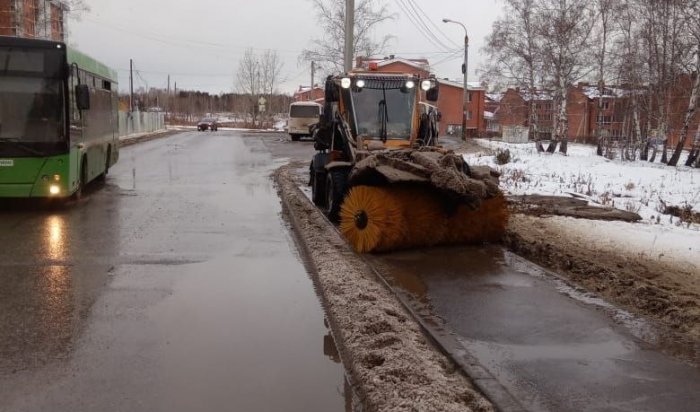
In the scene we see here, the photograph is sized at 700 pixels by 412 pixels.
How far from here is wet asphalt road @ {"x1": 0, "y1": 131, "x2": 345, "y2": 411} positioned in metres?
4.27

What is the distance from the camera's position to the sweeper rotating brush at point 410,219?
26.8 feet

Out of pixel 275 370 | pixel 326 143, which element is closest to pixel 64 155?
pixel 326 143

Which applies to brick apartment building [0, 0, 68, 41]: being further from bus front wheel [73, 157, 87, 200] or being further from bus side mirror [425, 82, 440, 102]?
bus side mirror [425, 82, 440, 102]

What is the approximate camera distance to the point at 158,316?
588 cm

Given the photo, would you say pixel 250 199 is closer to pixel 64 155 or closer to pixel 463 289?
pixel 64 155

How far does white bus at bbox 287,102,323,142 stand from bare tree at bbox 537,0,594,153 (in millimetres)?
16407

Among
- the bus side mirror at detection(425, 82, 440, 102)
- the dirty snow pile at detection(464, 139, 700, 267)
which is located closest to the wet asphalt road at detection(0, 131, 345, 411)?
Result: the bus side mirror at detection(425, 82, 440, 102)

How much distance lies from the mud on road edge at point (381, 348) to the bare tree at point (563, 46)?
28104mm

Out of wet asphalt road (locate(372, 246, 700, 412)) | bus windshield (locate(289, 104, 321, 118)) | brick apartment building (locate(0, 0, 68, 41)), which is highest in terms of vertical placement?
brick apartment building (locate(0, 0, 68, 41))

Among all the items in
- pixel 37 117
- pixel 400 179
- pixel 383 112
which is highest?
pixel 383 112

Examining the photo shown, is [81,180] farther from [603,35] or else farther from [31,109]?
[603,35]

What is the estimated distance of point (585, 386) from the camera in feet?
14.0

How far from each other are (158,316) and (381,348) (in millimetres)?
2299

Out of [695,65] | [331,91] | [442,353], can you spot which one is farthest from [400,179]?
[695,65]
